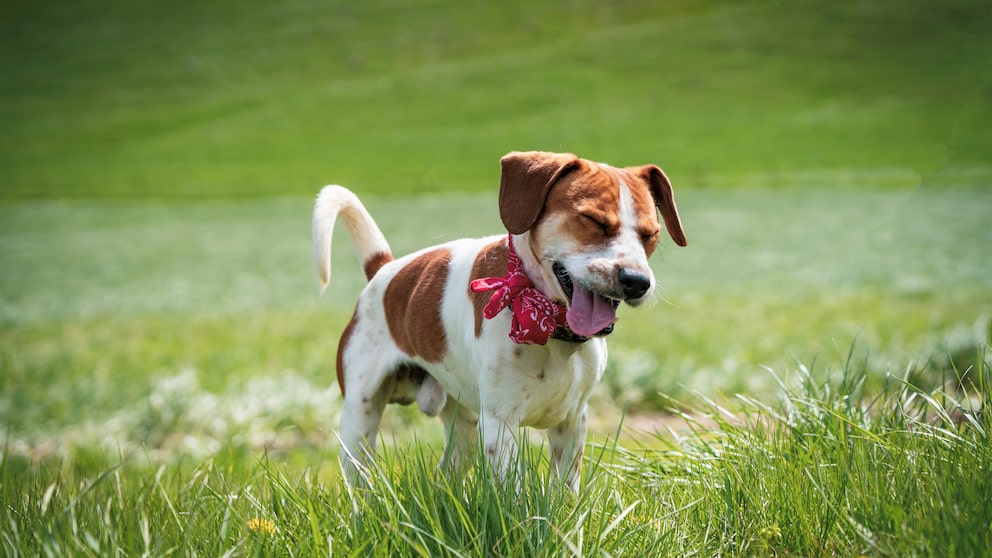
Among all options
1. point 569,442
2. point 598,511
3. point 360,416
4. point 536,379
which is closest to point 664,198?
point 536,379

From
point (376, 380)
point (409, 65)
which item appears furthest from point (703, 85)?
point (376, 380)

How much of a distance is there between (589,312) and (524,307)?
24cm

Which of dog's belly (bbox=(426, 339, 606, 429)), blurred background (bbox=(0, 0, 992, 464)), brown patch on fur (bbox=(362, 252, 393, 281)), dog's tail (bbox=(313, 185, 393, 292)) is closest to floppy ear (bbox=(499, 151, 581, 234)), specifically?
dog's belly (bbox=(426, 339, 606, 429))

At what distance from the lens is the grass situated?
9.64ft

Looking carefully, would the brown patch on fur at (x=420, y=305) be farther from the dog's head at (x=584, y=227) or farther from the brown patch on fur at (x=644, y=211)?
the brown patch on fur at (x=644, y=211)

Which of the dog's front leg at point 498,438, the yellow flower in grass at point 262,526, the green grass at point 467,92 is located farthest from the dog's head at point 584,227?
the green grass at point 467,92

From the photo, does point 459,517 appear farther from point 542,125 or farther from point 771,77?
point 771,77

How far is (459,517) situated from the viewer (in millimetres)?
3127

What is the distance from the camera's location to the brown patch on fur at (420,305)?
400cm


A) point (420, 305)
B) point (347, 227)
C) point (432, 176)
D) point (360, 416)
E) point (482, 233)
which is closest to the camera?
point (420, 305)

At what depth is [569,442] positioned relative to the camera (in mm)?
3834

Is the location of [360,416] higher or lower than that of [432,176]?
higher

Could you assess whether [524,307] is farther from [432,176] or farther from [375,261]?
[432,176]

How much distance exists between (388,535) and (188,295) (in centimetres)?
1395
